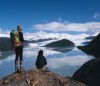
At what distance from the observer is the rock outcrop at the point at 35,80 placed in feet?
85.8

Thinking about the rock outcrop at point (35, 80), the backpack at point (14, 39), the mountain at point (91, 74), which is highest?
the backpack at point (14, 39)

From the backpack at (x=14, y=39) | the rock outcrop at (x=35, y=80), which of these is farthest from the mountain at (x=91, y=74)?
the backpack at (x=14, y=39)

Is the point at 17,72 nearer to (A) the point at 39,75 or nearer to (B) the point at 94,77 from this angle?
(A) the point at 39,75

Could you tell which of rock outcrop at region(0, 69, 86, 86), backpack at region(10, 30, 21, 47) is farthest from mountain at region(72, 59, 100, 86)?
backpack at region(10, 30, 21, 47)

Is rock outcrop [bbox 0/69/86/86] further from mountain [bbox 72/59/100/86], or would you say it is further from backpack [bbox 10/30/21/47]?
mountain [bbox 72/59/100/86]

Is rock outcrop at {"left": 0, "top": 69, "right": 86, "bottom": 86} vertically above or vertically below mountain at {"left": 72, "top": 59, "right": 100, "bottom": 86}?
above

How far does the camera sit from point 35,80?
26344 mm

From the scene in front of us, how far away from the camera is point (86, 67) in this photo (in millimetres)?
48219

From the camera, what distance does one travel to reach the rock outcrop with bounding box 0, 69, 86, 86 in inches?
1029

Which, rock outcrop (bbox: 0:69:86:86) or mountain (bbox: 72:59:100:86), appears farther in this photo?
mountain (bbox: 72:59:100:86)

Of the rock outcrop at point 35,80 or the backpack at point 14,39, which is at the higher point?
the backpack at point 14,39

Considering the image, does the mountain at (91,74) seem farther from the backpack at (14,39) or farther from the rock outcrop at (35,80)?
the backpack at (14,39)

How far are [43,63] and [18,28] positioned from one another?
4.79 metres

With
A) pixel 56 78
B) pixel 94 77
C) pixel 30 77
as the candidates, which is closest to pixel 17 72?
pixel 30 77
